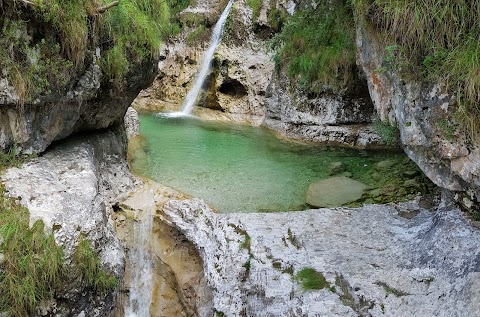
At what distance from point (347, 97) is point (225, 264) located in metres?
7.13

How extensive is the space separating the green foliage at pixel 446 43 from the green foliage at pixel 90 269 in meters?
3.91

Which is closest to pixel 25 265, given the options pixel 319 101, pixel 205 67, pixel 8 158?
pixel 8 158

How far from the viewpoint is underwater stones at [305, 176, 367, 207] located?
612 cm

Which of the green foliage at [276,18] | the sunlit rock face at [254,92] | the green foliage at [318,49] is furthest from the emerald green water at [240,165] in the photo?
the green foliage at [276,18]

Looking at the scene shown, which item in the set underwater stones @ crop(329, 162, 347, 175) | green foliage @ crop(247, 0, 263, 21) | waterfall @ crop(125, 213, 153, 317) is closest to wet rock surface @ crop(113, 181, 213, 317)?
waterfall @ crop(125, 213, 153, 317)

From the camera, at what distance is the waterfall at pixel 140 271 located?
5.01 meters

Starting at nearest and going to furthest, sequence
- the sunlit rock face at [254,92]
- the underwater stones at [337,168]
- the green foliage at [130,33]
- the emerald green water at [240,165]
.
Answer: the green foliage at [130,33]
the emerald green water at [240,165]
the underwater stones at [337,168]
the sunlit rock face at [254,92]

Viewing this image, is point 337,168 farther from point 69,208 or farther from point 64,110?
point 69,208

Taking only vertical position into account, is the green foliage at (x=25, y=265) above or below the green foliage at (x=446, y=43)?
below

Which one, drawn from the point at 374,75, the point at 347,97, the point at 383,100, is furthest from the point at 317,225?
the point at 347,97

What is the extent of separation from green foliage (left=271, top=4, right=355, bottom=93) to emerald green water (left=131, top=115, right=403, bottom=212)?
2.01 meters

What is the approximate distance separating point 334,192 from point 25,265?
15.4 feet

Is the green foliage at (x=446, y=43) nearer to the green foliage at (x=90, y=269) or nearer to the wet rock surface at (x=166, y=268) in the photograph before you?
the wet rock surface at (x=166, y=268)

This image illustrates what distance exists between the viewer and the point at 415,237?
4.43 meters
